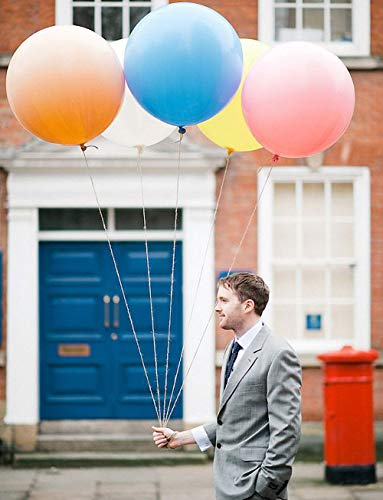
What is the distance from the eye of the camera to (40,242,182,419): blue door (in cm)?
1061

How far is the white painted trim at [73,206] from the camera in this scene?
10375mm

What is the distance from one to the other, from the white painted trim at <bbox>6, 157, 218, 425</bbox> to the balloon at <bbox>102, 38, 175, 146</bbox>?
386 cm

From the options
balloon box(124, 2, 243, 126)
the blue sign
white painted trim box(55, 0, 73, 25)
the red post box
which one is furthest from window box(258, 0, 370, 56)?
balloon box(124, 2, 243, 126)

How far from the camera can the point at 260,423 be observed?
491 centimetres

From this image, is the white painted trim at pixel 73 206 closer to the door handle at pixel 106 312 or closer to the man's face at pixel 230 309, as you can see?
the door handle at pixel 106 312

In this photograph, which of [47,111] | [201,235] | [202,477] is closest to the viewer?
[47,111]

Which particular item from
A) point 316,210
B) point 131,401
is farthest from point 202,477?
point 316,210

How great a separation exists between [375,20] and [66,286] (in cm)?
409

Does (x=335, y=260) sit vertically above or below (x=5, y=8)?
below

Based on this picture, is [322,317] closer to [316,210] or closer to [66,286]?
[316,210]

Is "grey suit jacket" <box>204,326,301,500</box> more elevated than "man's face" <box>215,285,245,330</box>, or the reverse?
"man's face" <box>215,285,245,330</box>

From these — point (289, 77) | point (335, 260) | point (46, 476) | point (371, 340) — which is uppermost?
point (289, 77)

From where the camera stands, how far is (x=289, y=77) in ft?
18.5

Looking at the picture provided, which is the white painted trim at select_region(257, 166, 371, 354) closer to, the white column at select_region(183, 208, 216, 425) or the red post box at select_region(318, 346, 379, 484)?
the white column at select_region(183, 208, 216, 425)
